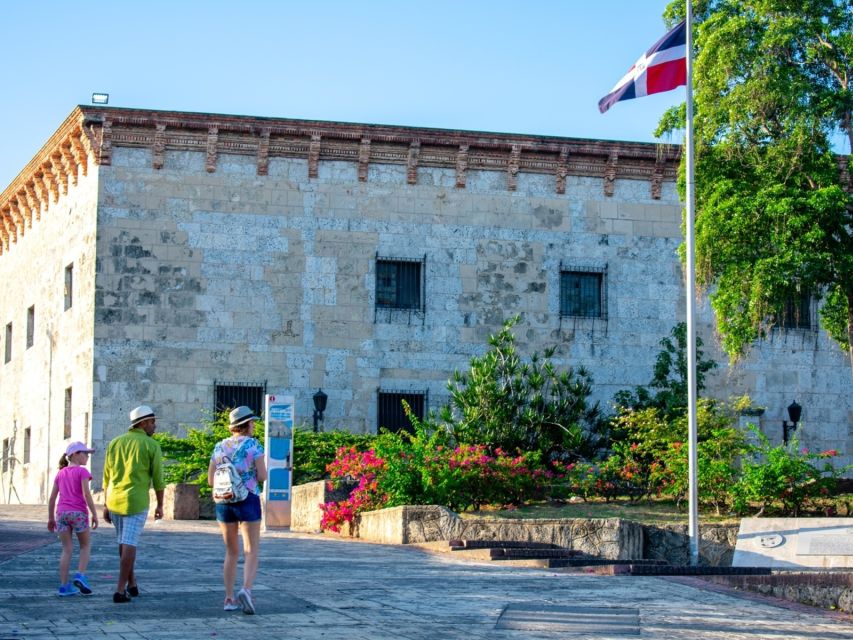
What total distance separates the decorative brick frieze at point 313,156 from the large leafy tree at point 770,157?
9.40 meters

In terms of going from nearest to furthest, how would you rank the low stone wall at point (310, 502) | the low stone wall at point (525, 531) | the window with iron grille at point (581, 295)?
the low stone wall at point (525, 531), the low stone wall at point (310, 502), the window with iron grille at point (581, 295)

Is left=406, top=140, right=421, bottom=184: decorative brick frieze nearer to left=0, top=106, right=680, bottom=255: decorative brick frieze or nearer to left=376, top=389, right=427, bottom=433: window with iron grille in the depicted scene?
left=0, top=106, right=680, bottom=255: decorative brick frieze

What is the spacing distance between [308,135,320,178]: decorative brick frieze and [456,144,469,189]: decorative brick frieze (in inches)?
134

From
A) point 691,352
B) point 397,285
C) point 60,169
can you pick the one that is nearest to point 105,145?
point 60,169

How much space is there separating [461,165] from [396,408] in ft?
20.0

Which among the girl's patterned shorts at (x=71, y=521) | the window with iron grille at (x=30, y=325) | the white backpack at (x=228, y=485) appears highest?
the window with iron grille at (x=30, y=325)

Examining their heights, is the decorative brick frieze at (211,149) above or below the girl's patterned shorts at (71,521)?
above

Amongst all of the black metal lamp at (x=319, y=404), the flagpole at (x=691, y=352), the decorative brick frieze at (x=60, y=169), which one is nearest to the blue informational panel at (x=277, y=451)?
the black metal lamp at (x=319, y=404)

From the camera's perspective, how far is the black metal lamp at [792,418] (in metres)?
32.9

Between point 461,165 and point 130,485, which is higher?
point 461,165

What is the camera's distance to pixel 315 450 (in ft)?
98.3

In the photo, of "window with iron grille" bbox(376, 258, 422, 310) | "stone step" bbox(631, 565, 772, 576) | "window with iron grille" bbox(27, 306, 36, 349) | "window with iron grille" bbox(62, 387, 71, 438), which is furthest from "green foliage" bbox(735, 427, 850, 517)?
"window with iron grille" bbox(27, 306, 36, 349)

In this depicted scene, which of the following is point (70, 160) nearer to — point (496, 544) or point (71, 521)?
point (496, 544)

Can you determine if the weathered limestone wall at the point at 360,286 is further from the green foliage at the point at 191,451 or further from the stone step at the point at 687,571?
the stone step at the point at 687,571
